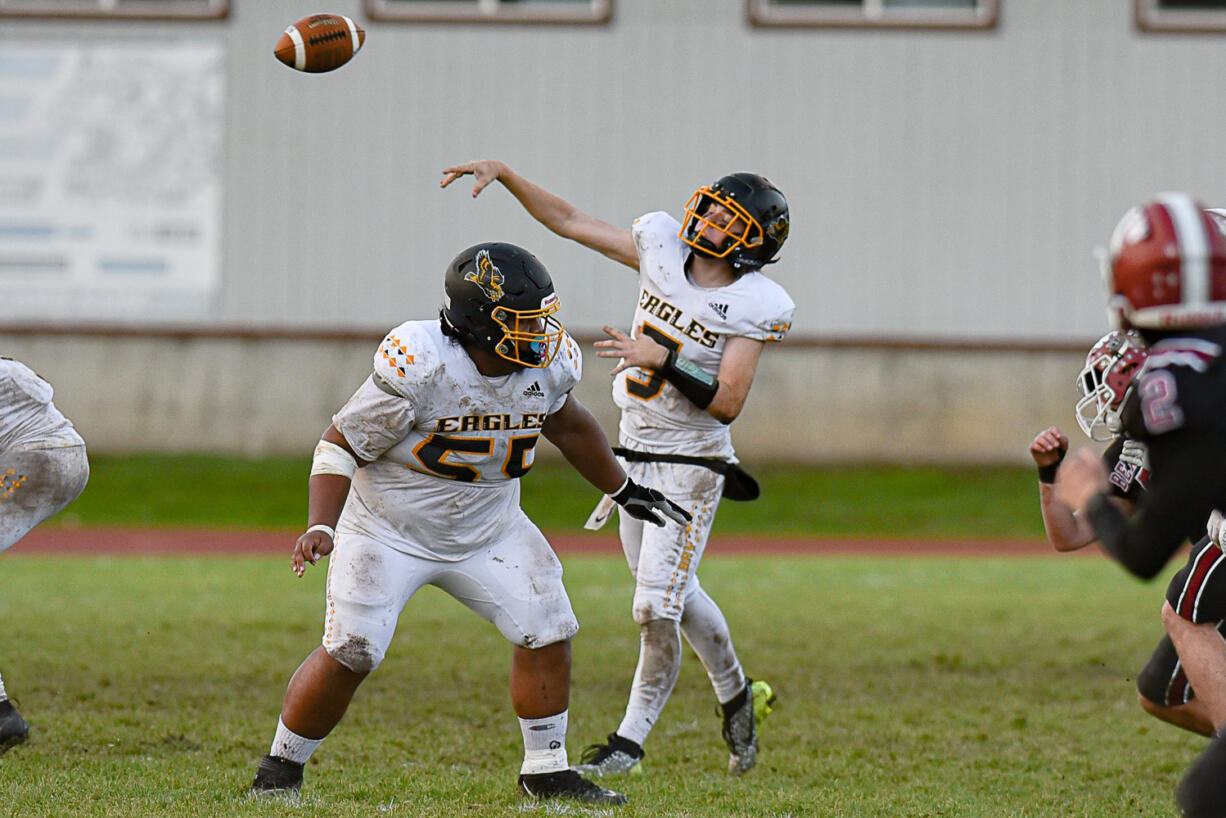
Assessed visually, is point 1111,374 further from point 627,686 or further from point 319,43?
point 627,686

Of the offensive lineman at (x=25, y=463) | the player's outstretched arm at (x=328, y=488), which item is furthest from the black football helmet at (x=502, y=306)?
the offensive lineman at (x=25, y=463)

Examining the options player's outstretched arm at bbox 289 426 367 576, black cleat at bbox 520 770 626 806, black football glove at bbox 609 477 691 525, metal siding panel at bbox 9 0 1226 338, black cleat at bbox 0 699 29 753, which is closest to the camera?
player's outstretched arm at bbox 289 426 367 576

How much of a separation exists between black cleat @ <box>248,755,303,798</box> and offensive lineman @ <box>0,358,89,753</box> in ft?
3.93

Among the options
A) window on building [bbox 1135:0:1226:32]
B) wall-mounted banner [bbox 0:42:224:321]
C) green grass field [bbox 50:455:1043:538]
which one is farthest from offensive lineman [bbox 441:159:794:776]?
window on building [bbox 1135:0:1226:32]

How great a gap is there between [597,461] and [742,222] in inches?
44.7

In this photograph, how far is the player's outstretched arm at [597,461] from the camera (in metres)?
5.17

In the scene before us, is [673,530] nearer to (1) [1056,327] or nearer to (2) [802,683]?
(2) [802,683]

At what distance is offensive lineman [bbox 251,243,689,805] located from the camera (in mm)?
4734

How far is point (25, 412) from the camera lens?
5586mm

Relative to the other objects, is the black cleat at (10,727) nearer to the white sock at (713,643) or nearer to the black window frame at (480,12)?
the white sock at (713,643)

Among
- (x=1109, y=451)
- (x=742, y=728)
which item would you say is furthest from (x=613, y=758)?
(x=1109, y=451)

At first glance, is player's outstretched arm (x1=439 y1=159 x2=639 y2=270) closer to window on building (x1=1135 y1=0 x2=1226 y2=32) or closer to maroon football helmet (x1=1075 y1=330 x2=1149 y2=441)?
maroon football helmet (x1=1075 y1=330 x2=1149 y2=441)

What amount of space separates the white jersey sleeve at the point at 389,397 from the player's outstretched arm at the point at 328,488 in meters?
0.05

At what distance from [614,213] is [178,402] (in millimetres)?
5376
